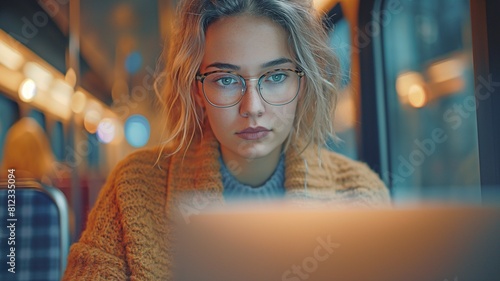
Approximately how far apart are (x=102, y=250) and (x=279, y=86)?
0.61 m

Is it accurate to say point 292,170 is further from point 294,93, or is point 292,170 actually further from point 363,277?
point 363,277

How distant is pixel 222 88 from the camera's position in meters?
1.31

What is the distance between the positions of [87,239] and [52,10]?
28.7 inches

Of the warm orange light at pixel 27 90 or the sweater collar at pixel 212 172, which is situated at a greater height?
the warm orange light at pixel 27 90

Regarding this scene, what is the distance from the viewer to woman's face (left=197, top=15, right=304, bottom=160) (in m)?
1.29

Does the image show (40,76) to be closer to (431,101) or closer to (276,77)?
(276,77)

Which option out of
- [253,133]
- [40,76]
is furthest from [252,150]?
[40,76]

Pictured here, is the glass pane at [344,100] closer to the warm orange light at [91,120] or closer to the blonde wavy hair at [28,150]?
the warm orange light at [91,120]

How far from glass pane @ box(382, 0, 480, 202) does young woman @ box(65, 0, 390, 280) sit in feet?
0.89

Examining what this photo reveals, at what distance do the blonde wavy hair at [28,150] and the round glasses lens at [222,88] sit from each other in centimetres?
53

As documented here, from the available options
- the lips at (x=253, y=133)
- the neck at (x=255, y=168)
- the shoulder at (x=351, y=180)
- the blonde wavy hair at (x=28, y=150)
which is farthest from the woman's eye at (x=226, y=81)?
the blonde wavy hair at (x=28, y=150)

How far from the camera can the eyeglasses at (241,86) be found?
1.29 metres

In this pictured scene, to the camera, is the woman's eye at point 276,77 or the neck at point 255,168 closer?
the woman's eye at point 276,77

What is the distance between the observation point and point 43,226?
1.35 m
